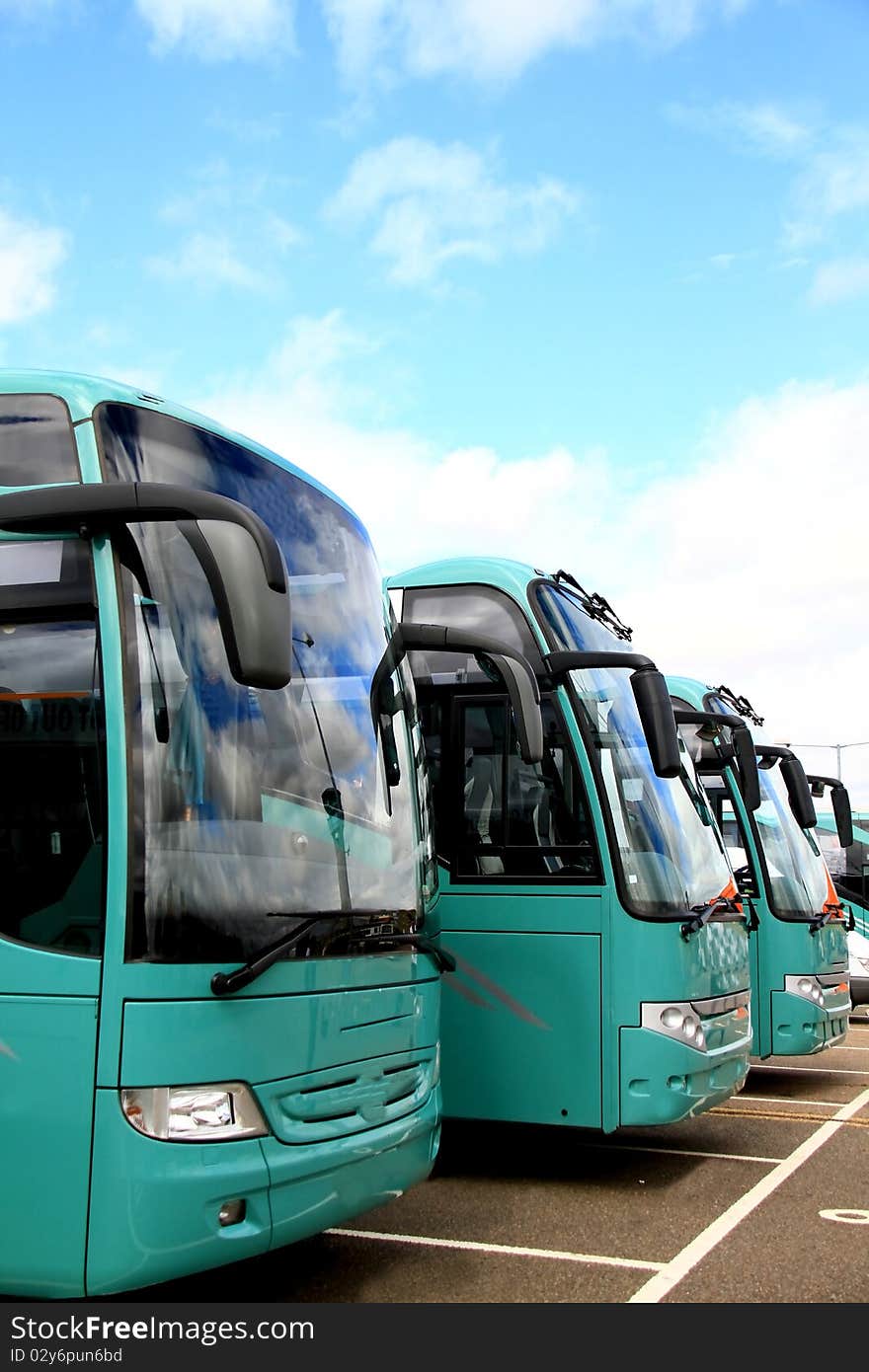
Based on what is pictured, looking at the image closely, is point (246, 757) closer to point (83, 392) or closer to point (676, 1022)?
point (83, 392)

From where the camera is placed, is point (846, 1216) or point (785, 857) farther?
point (785, 857)

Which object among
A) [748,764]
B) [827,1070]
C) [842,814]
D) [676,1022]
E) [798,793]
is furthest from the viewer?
[827,1070]

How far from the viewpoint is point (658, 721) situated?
698cm

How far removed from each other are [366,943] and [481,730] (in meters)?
3.02

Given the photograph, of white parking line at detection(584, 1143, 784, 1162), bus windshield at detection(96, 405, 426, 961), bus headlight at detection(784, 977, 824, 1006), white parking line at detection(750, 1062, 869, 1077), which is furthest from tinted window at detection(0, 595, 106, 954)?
white parking line at detection(750, 1062, 869, 1077)

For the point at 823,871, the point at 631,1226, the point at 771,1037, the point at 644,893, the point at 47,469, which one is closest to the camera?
the point at 47,469

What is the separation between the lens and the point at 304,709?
5.02m

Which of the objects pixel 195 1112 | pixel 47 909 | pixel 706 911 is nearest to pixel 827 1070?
pixel 706 911

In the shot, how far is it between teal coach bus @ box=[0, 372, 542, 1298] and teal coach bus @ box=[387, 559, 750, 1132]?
232 cm

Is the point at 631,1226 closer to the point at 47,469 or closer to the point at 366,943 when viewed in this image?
the point at 366,943

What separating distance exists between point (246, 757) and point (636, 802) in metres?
3.47

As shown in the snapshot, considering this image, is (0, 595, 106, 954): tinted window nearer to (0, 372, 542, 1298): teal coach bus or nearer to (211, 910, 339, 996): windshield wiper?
(0, 372, 542, 1298): teal coach bus

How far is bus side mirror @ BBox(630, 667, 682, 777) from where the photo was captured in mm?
6879
